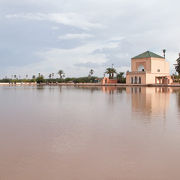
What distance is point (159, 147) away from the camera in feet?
18.2

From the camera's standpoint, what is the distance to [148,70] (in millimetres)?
64750

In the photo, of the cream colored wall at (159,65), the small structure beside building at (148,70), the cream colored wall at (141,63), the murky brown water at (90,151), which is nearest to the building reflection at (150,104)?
the murky brown water at (90,151)

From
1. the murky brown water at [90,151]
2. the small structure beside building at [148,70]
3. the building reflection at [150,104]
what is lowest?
the murky brown water at [90,151]

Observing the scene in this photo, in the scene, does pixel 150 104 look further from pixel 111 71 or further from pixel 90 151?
pixel 111 71

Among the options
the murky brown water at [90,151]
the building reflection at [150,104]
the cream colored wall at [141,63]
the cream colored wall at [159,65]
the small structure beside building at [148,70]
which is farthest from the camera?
the cream colored wall at [159,65]

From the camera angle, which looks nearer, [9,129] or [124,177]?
[124,177]

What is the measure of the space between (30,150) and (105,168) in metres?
1.97

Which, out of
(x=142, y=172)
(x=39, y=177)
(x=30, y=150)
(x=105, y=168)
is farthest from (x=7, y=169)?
(x=142, y=172)

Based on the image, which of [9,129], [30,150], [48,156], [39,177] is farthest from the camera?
[9,129]

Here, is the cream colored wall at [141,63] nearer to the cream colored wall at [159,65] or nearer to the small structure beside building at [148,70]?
the small structure beside building at [148,70]

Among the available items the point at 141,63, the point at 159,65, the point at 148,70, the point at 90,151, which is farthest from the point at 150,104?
the point at 159,65

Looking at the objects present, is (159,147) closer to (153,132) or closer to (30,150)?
(153,132)

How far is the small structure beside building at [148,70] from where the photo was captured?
63378 millimetres

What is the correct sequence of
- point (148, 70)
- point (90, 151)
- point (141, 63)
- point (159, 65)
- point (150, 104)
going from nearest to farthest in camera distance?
point (90, 151)
point (150, 104)
point (148, 70)
point (159, 65)
point (141, 63)
